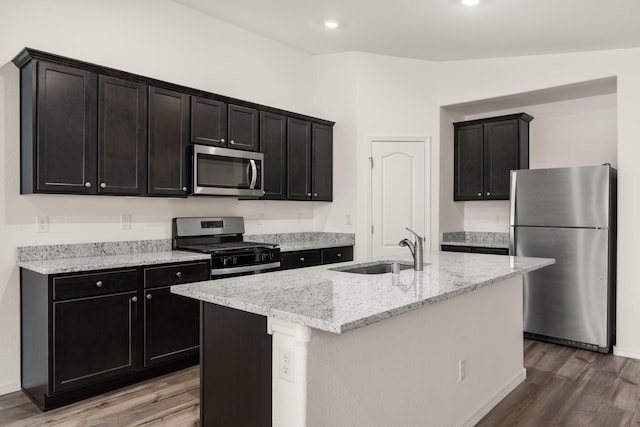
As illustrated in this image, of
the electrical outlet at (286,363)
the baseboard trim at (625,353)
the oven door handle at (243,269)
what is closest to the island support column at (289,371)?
the electrical outlet at (286,363)

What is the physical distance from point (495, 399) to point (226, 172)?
2.63m

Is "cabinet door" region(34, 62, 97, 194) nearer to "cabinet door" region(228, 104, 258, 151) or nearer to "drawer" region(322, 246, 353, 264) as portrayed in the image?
"cabinet door" region(228, 104, 258, 151)

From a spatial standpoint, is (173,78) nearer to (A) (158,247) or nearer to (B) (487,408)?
(A) (158,247)

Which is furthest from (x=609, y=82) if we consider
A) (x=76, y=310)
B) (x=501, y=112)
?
(x=76, y=310)

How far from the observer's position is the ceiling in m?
3.47

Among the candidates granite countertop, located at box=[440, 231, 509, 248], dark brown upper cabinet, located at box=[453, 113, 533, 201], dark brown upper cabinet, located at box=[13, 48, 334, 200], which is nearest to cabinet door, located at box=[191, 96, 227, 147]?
dark brown upper cabinet, located at box=[13, 48, 334, 200]

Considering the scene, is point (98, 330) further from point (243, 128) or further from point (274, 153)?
point (274, 153)

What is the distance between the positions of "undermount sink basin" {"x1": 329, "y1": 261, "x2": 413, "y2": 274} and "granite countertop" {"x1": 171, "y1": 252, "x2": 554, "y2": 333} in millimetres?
78

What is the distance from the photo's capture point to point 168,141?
11.3 ft

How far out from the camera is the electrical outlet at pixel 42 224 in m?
3.09

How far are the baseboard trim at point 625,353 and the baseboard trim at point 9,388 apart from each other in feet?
15.4

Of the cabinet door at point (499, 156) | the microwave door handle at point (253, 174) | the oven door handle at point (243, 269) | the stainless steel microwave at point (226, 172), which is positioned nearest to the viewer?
the oven door handle at point (243, 269)

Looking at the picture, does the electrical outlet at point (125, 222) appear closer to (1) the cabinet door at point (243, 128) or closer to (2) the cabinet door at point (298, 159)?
(1) the cabinet door at point (243, 128)

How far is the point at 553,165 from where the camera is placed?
4.90 metres
